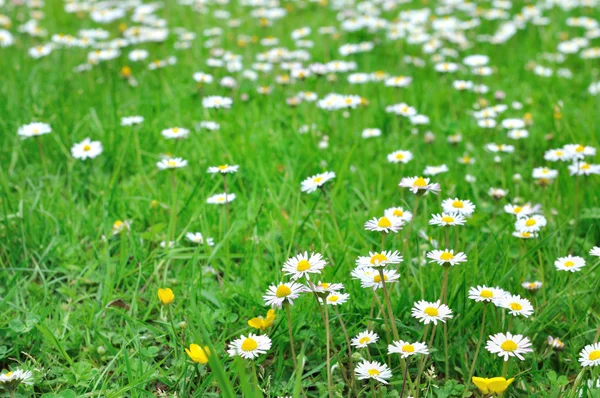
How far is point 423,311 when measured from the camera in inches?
66.9

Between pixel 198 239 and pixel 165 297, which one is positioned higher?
pixel 165 297

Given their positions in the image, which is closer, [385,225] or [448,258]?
[448,258]

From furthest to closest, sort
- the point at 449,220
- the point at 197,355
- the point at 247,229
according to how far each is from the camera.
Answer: the point at 247,229 → the point at 449,220 → the point at 197,355

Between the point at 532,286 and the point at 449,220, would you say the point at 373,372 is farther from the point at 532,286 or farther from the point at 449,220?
the point at 532,286

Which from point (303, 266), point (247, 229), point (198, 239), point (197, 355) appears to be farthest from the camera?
point (247, 229)

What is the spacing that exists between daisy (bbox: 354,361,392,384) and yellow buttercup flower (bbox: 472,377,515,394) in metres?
0.22

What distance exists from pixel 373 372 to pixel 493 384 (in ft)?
0.97

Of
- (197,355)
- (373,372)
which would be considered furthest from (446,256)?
(197,355)

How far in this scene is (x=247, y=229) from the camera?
2.54 meters

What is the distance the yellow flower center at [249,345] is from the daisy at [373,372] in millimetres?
268

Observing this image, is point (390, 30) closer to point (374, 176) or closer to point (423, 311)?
point (374, 176)

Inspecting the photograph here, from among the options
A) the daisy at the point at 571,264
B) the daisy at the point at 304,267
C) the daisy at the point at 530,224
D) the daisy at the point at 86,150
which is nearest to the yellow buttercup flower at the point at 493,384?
the daisy at the point at 304,267

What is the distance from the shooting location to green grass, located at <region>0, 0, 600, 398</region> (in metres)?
1.88

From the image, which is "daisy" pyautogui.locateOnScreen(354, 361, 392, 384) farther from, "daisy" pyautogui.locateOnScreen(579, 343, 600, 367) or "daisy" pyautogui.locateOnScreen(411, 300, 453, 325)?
"daisy" pyautogui.locateOnScreen(579, 343, 600, 367)
